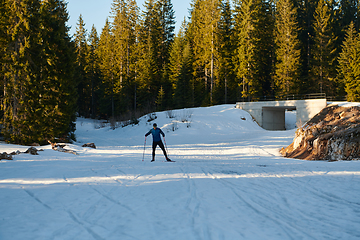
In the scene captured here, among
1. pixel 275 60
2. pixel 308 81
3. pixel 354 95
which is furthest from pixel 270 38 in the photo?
pixel 354 95

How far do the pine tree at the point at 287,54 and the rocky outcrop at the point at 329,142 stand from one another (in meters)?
27.1

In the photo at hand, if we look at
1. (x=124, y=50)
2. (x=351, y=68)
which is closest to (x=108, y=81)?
(x=124, y=50)

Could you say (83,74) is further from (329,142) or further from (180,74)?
(329,142)

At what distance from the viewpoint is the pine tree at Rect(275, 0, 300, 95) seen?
40156 mm

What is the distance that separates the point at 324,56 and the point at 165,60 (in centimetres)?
3050

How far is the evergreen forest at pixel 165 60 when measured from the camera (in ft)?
58.4

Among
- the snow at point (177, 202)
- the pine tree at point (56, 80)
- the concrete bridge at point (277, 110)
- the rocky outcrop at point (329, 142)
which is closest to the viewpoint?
the snow at point (177, 202)

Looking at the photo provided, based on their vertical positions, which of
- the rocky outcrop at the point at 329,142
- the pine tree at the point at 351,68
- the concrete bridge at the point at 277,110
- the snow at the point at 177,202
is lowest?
the snow at the point at 177,202

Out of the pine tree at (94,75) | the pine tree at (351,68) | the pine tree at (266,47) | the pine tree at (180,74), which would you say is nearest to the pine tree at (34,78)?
the pine tree at (180,74)

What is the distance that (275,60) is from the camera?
4616 cm

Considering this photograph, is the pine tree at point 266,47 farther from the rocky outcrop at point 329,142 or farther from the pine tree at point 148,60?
the rocky outcrop at point 329,142

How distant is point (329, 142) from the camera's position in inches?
452

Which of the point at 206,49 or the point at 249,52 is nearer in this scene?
the point at 249,52

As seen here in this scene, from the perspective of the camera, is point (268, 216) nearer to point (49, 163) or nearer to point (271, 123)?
point (49, 163)
